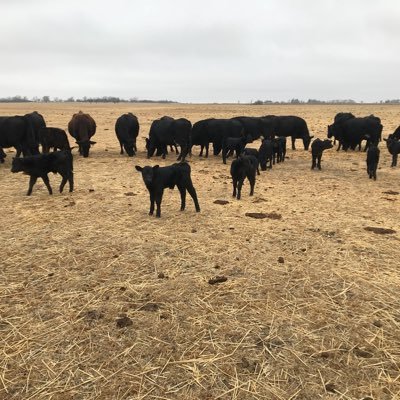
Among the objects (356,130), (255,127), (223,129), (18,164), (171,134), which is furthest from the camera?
(356,130)

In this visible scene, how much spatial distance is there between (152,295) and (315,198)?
665cm

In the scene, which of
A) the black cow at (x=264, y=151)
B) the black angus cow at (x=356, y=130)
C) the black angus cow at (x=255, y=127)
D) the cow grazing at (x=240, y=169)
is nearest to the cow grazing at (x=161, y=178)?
the cow grazing at (x=240, y=169)

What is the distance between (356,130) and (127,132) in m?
11.8

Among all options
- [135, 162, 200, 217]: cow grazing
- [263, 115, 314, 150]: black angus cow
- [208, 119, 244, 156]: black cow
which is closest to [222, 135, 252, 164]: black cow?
[208, 119, 244, 156]: black cow

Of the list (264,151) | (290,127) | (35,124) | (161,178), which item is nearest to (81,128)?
(35,124)

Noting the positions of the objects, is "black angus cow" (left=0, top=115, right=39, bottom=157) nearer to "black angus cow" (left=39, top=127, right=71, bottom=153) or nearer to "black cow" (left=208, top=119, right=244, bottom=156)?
"black angus cow" (left=39, top=127, right=71, bottom=153)

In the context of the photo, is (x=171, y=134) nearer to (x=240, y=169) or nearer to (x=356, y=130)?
(x=240, y=169)

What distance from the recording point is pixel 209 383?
3582 mm

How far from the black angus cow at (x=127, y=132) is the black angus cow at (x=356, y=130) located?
10.7 meters

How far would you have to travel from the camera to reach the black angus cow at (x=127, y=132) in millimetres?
17656

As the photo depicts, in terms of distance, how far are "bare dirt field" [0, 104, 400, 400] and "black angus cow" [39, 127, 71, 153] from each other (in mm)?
7335

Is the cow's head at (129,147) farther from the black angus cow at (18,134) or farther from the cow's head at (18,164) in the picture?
the cow's head at (18,164)

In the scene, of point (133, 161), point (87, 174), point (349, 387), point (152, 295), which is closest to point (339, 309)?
point (349, 387)

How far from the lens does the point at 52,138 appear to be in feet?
53.1
